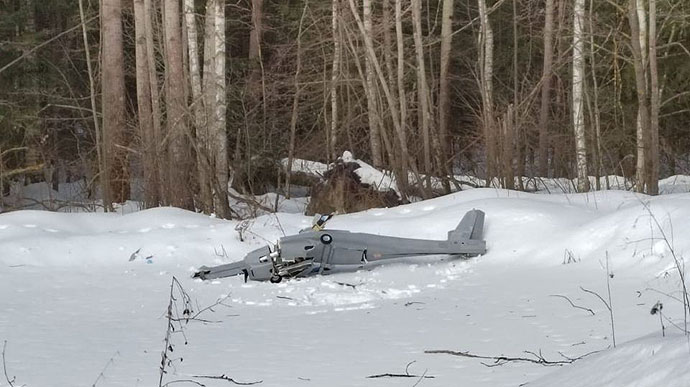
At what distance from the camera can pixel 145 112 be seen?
43.2 ft

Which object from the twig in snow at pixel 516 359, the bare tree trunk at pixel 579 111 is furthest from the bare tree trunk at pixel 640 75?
the twig in snow at pixel 516 359

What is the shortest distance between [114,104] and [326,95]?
4464 mm

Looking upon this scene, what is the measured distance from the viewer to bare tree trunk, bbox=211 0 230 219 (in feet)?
36.3

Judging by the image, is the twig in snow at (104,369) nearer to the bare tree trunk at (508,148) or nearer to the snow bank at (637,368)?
the snow bank at (637,368)

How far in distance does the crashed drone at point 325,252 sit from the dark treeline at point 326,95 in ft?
11.4

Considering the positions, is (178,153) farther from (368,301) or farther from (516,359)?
(516,359)

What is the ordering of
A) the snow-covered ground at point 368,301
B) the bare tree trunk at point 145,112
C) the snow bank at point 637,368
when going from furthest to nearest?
the bare tree trunk at point 145,112
the snow-covered ground at point 368,301
the snow bank at point 637,368

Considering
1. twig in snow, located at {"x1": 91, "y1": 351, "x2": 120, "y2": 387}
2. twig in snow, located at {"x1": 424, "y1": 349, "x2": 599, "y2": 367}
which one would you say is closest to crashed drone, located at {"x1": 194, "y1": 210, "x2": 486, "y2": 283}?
twig in snow, located at {"x1": 91, "y1": 351, "x2": 120, "y2": 387}

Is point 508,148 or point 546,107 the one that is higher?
point 546,107

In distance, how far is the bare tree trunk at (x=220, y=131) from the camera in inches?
435

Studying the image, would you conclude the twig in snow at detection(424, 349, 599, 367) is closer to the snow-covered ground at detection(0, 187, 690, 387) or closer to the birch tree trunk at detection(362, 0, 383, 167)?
the snow-covered ground at detection(0, 187, 690, 387)

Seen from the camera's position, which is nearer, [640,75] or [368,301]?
[368,301]

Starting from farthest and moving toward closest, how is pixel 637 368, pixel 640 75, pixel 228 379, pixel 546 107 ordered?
pixel 546 107, pixel 640 75, pixel 228 379, pixel 637 368

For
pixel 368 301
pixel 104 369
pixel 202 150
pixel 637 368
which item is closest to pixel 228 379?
pixel 104 369
